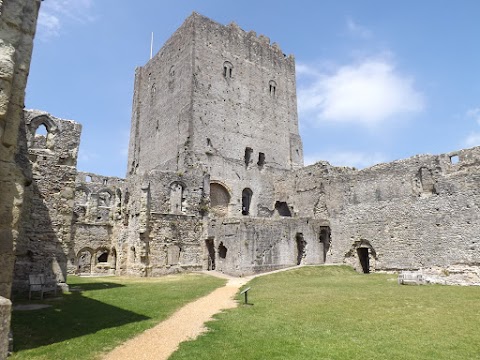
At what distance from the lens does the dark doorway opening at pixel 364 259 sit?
2178 centimetres

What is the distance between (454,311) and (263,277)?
31.4 feet

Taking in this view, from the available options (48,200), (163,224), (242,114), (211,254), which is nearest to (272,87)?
(242,114)

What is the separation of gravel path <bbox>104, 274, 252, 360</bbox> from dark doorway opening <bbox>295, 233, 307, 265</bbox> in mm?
11799

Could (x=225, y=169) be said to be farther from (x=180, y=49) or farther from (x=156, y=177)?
(x=180, y=49)

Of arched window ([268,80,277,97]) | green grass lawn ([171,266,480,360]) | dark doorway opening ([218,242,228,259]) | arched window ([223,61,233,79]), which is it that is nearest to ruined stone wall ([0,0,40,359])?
green grass lawn ([171,266,480,360])

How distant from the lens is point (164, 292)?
12.4 meters

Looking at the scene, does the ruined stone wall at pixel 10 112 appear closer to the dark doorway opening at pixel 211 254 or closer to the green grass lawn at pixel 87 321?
the green grass lawn at pixel 87 321

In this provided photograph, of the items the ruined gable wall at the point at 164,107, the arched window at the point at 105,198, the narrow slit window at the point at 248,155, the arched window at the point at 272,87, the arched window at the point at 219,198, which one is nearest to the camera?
the arched window at the point at 219,198

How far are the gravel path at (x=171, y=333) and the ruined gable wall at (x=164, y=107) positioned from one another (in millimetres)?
17477

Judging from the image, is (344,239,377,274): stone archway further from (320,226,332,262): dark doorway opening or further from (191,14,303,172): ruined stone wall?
(191,14,303,172): ruined stone wall

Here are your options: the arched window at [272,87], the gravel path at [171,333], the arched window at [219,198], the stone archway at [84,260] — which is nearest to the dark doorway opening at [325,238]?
the arched window at [219,198]

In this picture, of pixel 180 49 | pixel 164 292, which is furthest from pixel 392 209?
pixel 180 49

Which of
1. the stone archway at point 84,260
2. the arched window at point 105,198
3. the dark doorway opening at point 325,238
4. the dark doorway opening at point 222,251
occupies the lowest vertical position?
the stone archway at point 84,260

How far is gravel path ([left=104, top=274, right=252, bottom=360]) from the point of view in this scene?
5.54 metres
